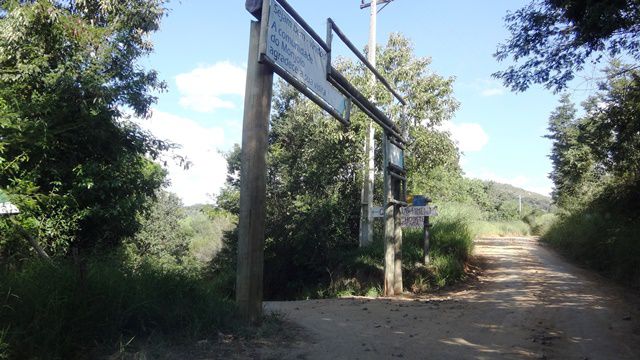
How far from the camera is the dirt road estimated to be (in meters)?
5.84

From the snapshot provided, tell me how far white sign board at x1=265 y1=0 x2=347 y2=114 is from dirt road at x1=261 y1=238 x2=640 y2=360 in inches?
129

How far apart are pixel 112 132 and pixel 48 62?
179cm

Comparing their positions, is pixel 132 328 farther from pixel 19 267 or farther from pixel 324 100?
pixel 324 100

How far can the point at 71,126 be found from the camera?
829cm

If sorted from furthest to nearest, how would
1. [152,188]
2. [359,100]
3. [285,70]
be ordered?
[152,188] → [359,100] → [285,70]

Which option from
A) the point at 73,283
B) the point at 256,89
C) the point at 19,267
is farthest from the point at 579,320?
the point at 19,267

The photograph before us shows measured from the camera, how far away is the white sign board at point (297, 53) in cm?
574

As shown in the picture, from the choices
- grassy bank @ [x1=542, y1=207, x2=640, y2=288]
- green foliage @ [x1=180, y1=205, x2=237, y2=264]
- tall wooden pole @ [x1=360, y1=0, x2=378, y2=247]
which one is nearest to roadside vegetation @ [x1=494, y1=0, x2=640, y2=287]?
grassy bank @ [x1=542, y1=207, x2=640, y2=288]

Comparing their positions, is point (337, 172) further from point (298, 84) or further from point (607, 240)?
point (298, 84)

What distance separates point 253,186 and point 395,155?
687 cm

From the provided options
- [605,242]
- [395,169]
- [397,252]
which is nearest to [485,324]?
[397,252]

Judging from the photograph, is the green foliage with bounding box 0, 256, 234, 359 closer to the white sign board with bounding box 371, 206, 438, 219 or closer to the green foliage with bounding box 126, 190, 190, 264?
the white sign board with bounding box 371, 206, 438, 219

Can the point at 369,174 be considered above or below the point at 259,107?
above

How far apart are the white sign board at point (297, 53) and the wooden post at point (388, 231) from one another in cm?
430
